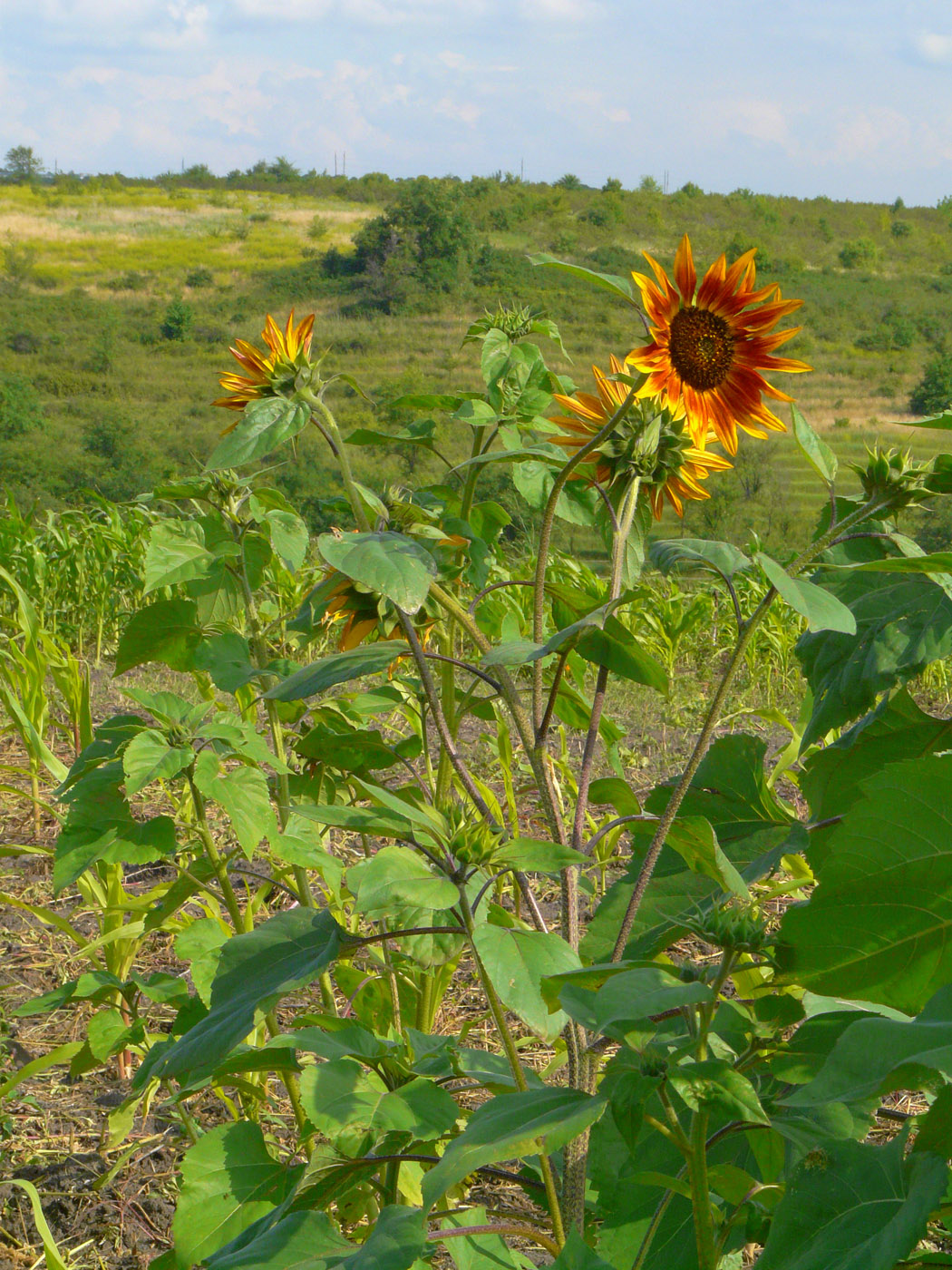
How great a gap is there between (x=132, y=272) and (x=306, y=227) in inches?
299

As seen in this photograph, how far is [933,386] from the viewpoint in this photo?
24.5 meters

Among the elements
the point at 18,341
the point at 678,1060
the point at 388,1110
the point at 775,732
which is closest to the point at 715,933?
the point at 678,1060

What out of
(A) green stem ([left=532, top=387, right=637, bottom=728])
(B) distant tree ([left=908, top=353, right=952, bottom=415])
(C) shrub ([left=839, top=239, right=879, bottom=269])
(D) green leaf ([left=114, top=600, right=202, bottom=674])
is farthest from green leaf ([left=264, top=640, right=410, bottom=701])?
(C) shrub ([left=839, top=239, right=879, bottom=269])

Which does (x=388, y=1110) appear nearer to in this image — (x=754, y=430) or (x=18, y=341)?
(x=754, y=430)

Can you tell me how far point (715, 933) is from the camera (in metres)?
0.49

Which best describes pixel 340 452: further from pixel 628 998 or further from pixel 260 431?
pixel 628 998

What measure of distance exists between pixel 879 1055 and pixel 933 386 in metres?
27.2

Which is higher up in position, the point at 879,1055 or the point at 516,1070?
the point at 879,1055

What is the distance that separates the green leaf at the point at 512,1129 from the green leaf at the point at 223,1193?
Result: 33 cm

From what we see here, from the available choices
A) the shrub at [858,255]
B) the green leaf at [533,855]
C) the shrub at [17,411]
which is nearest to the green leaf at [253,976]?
the green leaf at [533,855]

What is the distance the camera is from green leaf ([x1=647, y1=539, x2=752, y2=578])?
718 millimetres

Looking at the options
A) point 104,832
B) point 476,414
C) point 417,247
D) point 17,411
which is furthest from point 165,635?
point 417,247

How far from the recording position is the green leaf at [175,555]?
Answer: 1.02 meters

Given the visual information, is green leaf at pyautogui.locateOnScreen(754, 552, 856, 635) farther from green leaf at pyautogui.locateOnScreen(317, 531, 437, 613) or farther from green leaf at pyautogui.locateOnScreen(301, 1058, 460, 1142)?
green leaf at pyautogui.locateOnScreen(301, 1058, 460, 1142)
